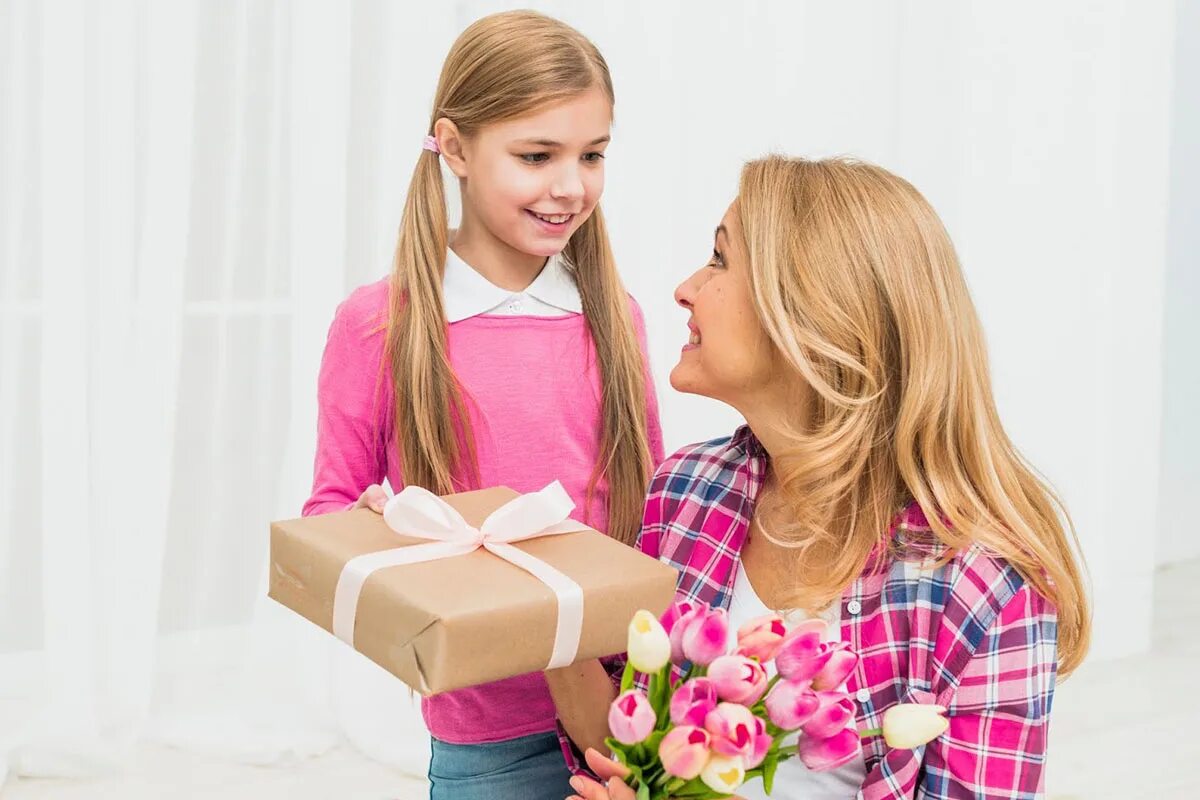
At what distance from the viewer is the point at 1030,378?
346cm

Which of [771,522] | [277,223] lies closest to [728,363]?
[771,522]

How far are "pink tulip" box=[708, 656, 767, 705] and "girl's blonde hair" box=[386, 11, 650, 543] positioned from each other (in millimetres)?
693

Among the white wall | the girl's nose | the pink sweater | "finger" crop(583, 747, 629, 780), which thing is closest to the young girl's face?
the girl's nose

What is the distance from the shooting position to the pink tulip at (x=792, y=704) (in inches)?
36.6

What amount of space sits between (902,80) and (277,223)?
61.4 inches

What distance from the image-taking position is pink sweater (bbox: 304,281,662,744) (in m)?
1.57

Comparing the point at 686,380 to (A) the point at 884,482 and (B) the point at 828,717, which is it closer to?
(A) the point at 884,482

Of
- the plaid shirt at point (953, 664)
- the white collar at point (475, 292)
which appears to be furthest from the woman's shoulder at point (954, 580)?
the white collar at point (475, 292)

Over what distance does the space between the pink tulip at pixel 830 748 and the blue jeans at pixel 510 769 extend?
66cm

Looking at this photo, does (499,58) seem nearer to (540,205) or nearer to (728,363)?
(540,205)

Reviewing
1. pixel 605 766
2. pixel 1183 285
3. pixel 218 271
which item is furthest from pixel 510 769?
pixel 1183 285

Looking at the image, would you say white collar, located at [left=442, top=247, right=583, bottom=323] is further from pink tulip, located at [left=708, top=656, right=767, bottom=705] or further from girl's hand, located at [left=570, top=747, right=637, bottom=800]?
pink tulip, located at [left=708, top=656, right=767, bottom=705]

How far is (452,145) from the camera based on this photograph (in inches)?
63.9

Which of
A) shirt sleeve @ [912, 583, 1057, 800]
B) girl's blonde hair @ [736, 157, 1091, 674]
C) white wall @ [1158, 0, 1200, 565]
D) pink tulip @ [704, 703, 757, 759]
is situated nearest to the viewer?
pink tulip @ [704, 703, 757, 759]
